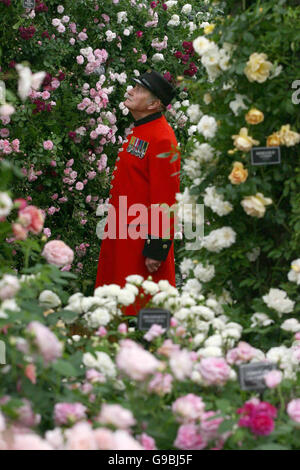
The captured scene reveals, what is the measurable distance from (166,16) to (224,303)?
3.40 meters

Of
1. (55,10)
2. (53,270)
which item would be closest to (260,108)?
(53,270)

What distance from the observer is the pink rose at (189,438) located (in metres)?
1.48

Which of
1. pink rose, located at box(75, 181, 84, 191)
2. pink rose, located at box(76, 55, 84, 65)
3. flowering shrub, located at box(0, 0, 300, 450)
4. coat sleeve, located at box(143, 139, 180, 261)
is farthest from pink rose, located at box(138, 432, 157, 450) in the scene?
pink rose, located at box(76, 55, 84, 65)

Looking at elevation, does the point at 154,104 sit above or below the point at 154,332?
above

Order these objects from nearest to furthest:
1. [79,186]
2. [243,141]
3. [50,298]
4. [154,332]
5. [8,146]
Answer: [154,332]
[50,298]
[243,141]
[8,146]
[79,186]

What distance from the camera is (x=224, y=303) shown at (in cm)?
238

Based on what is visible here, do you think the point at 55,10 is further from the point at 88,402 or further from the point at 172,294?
the point at 88,402

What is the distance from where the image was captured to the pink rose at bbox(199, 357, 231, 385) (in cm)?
162

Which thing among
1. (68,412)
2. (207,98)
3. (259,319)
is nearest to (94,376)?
(68,412)

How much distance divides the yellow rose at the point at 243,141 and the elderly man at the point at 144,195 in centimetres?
96

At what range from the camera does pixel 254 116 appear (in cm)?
220

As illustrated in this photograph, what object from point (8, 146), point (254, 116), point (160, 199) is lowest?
point (160, 199)

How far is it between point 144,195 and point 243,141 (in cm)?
117

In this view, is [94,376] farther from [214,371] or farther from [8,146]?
[8,146]
